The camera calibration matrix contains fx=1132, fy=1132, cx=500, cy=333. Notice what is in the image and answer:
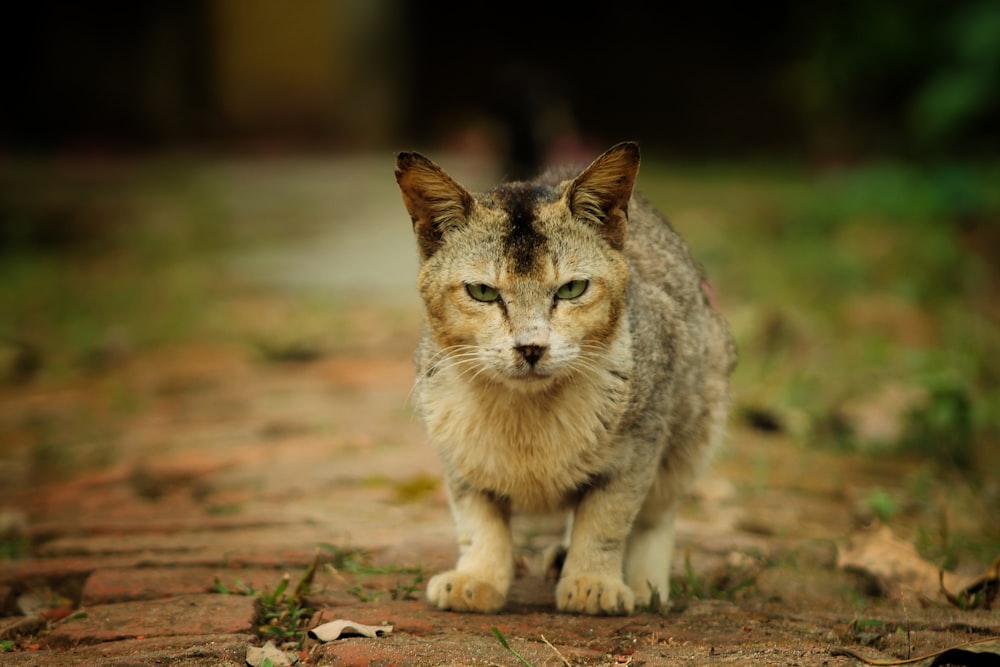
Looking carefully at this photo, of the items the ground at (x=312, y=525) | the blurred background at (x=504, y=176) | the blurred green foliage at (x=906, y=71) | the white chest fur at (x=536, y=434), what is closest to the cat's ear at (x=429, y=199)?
the white chest fur at (x=536, y=434)

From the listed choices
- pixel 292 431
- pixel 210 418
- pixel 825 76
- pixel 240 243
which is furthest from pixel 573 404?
pixel 825 76

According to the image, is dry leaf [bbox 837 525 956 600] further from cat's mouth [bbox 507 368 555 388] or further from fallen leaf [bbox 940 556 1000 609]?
cat's mouth [bbox 507 368 555 388]

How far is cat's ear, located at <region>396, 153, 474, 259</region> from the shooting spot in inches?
143

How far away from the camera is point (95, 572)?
3832 mm

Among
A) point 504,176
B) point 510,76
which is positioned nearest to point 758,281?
point 510,76

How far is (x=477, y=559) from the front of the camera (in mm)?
3654

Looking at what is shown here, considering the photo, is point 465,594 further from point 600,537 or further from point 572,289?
point 572,289

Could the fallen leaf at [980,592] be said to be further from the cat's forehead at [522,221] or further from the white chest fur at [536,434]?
the cat's forehead at [522,221]

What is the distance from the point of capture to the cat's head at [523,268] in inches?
138

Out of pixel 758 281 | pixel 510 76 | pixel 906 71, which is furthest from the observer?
pixel 906 71

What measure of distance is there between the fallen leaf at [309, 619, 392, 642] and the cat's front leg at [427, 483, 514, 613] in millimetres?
326

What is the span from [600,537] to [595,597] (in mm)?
213

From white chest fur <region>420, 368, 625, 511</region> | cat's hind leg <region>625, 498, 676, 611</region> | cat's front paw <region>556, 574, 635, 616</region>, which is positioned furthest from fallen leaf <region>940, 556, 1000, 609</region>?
white chest fur <region>420, 368, 625, 511</region>

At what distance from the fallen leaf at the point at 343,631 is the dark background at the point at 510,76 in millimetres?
9126
